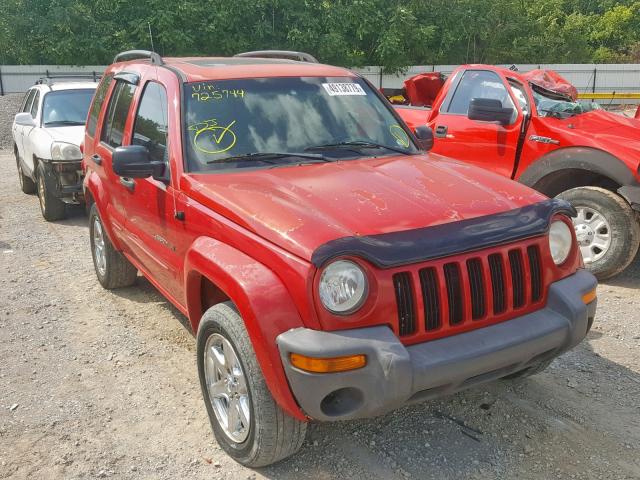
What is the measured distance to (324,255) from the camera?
256 cm

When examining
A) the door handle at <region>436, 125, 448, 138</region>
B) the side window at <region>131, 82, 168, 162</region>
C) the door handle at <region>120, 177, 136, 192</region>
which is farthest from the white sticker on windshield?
the door handle at <region>436, 125, 448, 138</region>

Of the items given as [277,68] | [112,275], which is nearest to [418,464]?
[277,68]

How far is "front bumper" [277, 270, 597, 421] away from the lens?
254 cm

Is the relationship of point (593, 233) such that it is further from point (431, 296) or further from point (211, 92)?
point (211, 92)

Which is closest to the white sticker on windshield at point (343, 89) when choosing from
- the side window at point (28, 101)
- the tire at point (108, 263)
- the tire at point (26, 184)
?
the tire at point (108, 263)

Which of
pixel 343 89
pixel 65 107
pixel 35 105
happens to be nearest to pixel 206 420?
pixel 343 89

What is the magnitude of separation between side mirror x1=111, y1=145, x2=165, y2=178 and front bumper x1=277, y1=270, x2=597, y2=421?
162 centimetres

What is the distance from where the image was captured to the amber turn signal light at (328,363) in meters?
2.53

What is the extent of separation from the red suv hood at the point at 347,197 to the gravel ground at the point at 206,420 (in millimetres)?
1258

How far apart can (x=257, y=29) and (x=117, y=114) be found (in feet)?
71.7

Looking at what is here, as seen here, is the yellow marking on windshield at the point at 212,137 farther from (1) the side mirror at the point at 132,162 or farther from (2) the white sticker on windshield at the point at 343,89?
(2) the white sticker on windshield at the point at 343,89

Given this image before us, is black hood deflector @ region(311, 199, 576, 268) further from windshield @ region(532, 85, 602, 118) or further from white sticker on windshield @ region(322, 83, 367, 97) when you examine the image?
windshield @ region(532, 85, 602, 118)

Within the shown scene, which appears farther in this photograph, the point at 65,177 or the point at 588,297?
the point at 65,177

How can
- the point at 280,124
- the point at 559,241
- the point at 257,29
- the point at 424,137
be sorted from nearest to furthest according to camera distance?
1. the point at 559,241
2. the point at 280,124
3. the point at 424,137
4. the point at 257,29
